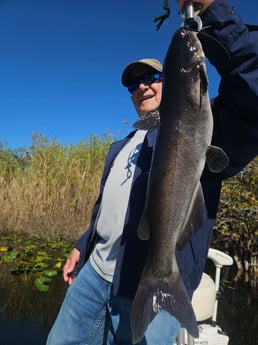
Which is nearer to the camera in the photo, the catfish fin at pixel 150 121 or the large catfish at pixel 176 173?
the large catfish at pixel 176 173

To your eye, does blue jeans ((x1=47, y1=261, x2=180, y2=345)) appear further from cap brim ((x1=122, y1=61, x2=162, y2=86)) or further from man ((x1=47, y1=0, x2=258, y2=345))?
cap brim ((x1=122, y1=61, x2=162, y2=86))

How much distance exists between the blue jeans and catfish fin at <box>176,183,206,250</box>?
24.8 inches

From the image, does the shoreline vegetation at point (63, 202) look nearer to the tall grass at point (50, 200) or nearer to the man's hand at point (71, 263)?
the tall grass at point (50, 200)

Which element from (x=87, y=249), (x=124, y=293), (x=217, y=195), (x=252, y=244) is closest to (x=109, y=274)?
(x=124, y=293)

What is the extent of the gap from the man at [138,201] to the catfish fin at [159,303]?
250 millimetres

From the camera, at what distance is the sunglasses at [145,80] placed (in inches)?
91.6

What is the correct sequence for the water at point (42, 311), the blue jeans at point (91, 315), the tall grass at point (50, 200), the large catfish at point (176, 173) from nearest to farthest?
1. the large catfish at point (176, 173)
2. the blue jeans at point (91, 315)
3. the water at point (42, 311)
4. the tall grass at point (50, 200)

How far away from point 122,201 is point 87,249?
20.4 inches

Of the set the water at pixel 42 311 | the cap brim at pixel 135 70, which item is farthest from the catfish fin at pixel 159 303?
the water at pixel 42 311

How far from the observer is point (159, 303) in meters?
1.48

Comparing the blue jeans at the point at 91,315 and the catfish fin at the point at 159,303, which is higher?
the catfish fin at the point at 159,303

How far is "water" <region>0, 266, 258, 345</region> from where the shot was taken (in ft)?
13.8

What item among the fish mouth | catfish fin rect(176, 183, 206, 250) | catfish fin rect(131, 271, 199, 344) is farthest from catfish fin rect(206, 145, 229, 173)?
the fish mouth

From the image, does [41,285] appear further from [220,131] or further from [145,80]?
[220,131]
